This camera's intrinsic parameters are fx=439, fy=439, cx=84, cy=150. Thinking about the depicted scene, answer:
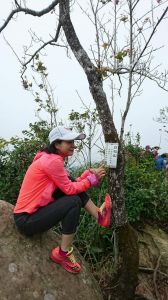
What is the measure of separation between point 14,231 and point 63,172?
869 millimetres

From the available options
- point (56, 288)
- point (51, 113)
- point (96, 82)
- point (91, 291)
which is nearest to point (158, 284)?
point (91, 291)

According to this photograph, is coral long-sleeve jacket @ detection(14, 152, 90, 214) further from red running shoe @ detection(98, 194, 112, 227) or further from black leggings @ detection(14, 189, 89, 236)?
red running shoe @ detection(98, 194, 112, 227)

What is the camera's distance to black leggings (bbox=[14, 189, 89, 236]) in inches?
169

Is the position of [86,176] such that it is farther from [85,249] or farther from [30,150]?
[30,150]

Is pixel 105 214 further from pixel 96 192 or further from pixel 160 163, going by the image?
pixel 160 163

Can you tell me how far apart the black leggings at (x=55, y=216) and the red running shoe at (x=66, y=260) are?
0.32 meters

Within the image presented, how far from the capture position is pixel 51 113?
8.41 m

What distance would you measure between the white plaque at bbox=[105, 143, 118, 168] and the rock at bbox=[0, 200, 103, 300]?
1065mm

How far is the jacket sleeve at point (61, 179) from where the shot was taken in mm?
4262

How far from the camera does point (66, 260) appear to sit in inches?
181

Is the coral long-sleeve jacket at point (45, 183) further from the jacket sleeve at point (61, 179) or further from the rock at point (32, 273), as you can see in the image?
the rock at point (32, 273)

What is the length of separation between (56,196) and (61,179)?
0.29 m

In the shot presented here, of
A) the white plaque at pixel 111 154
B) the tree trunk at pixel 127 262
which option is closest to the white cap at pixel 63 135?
the white plaque at pixel 111 154

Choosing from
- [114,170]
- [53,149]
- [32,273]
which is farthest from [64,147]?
[32,273]
